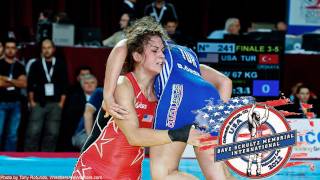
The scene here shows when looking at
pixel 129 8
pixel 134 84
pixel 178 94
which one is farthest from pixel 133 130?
pixel 129 8

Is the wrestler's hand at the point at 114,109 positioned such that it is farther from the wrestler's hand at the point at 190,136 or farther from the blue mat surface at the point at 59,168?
the blue mat surface at the point at 59,168

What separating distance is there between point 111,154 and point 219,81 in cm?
83

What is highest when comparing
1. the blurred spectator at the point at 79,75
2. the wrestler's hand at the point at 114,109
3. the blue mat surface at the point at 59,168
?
the wrestler's hand at the point at 114,109

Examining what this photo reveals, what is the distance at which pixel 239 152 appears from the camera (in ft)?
14.1

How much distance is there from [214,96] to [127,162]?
588mm

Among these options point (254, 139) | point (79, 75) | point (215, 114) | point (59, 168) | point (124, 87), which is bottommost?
point (59, 168)

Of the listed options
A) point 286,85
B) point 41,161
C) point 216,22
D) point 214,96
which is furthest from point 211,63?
point 216,22

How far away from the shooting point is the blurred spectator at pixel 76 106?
27.2 ft

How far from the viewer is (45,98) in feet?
28.0

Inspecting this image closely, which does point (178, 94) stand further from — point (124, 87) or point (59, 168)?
point (59, 168)

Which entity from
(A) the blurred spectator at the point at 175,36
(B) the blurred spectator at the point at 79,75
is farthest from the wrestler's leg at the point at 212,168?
(B) the blurred spectator at the point at 79,75

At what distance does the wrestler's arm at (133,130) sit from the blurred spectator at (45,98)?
4115 mm

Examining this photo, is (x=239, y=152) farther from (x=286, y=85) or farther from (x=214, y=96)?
(x=286, y=85)

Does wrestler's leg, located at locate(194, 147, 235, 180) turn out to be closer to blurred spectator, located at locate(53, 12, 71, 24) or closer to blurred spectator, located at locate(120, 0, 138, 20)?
blurred spectator, located at locate(53, 12, 71, 24)
